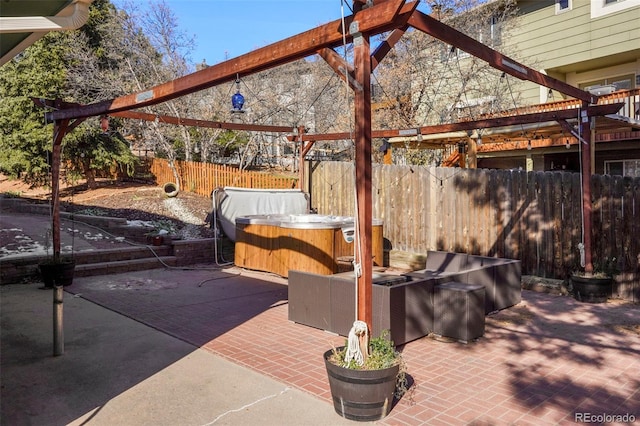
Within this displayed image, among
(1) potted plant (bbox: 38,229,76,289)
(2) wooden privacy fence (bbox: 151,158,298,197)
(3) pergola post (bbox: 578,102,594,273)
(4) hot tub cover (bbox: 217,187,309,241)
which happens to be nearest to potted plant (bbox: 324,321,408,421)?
(3) pergola post (bbox: 578,102,594,273)

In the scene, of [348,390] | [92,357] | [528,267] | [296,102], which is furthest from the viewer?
[296,102]

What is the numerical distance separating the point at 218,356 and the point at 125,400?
3.69 ft

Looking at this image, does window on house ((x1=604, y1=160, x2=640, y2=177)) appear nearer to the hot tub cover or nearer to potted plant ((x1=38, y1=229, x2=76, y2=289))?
the hot tub cover

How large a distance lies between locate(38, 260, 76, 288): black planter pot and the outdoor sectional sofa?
13.8 ft

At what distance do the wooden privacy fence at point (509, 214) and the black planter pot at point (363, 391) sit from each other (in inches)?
202

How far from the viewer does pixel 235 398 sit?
368 centimetres

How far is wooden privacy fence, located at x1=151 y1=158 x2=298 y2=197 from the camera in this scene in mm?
13539

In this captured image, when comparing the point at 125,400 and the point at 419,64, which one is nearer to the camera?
the point at 125,400

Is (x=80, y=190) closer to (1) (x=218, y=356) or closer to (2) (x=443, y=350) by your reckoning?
(1) (x=218, y=356)

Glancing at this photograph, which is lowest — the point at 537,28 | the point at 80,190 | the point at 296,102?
the point at 80,190

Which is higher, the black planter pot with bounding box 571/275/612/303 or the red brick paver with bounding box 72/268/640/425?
the black planter pot with bounding box 571/275/612/303

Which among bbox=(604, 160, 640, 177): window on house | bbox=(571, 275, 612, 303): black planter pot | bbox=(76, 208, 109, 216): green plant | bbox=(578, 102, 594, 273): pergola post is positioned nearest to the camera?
bbox=(571, 275, 612, 303): black planter pot

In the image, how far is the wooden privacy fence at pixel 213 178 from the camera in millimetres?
13539

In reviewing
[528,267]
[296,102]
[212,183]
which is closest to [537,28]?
[296,102]
